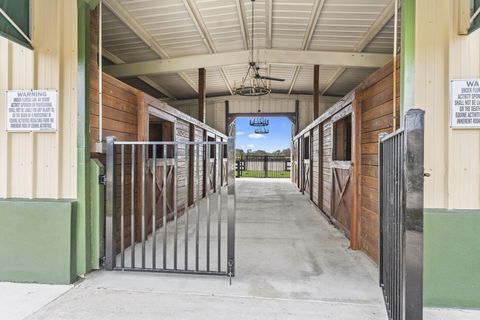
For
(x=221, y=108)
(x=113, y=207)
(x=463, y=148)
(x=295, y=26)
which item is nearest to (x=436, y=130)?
(x=463, y=148)

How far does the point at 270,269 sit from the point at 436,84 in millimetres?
2274

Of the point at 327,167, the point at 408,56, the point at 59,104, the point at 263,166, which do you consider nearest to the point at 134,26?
the point at 59,104

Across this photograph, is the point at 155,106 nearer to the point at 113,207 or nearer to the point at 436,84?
the point at 113,207

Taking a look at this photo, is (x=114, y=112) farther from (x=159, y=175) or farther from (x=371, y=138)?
(x=371, y=138)

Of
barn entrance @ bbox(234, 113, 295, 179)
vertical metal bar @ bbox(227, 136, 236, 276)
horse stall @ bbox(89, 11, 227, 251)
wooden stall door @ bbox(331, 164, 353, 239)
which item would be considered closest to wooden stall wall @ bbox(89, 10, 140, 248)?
horse stall @ bbox(89, 11, 227, 251)

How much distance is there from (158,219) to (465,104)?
4390 mm

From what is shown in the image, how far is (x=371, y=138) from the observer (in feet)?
11.5

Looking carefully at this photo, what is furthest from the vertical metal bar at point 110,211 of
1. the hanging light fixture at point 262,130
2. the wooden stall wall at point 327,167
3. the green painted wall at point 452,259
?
the hanging light fixture at point 262,130

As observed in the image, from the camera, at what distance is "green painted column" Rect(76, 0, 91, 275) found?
2854 millimetres

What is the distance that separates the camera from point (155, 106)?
4555 mm

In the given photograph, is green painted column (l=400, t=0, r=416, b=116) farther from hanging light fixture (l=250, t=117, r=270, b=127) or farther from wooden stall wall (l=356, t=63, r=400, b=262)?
hanging light fixture (l=250, t=117, r=270, b=127)

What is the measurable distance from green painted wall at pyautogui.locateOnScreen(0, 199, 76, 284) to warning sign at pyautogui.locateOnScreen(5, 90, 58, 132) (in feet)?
2.30

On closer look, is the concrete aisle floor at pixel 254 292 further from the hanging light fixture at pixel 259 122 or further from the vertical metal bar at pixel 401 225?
the hanging light fixture at pixel 259 122

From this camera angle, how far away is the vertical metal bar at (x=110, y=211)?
298 cm
